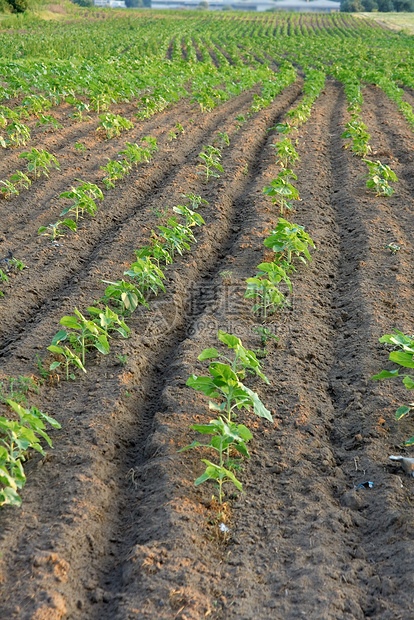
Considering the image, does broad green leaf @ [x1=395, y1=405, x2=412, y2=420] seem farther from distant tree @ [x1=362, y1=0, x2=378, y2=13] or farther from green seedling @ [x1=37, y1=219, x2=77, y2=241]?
distant tree @ [x1=362, y1=0, x2=378, y2=13]

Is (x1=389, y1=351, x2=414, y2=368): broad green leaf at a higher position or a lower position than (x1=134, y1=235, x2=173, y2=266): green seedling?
higher

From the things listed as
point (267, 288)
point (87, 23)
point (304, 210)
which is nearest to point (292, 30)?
point (87, 23)

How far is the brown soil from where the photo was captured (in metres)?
2.65

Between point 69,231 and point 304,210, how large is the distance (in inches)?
115

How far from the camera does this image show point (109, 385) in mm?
3994

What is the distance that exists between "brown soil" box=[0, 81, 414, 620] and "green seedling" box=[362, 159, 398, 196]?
2.29 ft

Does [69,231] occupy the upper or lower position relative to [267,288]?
lower

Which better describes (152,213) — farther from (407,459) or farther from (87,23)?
(87,23)

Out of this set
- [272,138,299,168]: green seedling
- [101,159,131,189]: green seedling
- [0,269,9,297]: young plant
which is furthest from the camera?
[272,138,299,168]: green seedling

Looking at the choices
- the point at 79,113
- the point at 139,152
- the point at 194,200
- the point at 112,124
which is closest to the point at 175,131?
the point at 112,124

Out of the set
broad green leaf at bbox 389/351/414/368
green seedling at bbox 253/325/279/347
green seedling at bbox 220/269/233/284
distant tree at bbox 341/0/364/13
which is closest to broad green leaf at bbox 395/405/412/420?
broad green leaf at bbox 389/351/414/368

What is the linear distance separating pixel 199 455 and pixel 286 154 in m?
6.55

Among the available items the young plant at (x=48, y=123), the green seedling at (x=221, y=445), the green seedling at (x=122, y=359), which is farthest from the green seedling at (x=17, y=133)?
the green seedling at (x=221, y=445)

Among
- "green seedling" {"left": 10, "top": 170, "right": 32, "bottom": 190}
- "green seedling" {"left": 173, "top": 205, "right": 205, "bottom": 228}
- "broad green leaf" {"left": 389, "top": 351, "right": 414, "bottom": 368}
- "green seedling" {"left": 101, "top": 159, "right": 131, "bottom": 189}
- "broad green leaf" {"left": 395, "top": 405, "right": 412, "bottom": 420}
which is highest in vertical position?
"broad green leaf" {"left": 389, "top": 351, "right": 414, "bottom": 368}
